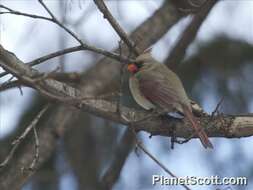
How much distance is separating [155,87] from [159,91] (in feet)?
0.30

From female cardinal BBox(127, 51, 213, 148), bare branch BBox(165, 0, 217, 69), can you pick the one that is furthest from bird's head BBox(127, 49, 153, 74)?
bare branch BBox(165, 0, 217, 69)

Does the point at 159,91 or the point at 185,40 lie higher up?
the point at 159,91

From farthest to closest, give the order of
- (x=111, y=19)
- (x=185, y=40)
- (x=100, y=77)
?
(x=100, y=77), (x=185, y=40), (x=111, y=19)

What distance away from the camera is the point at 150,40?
5926mm

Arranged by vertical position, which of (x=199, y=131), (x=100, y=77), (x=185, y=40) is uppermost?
(x=199, y=131)

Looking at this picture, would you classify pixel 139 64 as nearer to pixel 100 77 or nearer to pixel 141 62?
pixel 141 62

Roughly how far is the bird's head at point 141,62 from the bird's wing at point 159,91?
0.07 metres

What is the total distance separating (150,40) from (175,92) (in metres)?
1.25

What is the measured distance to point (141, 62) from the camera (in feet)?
16.4

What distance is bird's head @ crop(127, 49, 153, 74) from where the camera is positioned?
4.94 meters

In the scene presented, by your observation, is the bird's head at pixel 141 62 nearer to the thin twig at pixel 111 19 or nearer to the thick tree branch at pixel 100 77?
the thick tree branch at pixel 100 77

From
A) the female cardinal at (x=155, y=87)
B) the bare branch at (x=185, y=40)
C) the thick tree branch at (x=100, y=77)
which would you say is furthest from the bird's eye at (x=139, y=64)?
the bare branch at (x=185, y=40)

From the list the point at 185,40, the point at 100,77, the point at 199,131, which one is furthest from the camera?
the point at 100,77

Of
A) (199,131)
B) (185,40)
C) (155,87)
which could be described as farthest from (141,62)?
(199,131)
